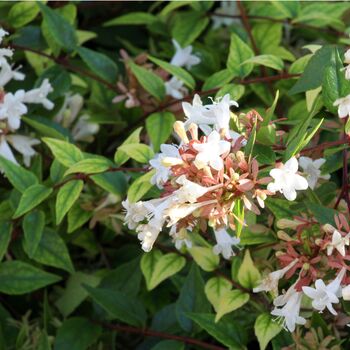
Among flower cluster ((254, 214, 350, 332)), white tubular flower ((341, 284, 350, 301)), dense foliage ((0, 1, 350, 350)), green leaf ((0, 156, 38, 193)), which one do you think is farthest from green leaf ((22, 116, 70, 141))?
white tubular flower ((341, 284, 350, 301))

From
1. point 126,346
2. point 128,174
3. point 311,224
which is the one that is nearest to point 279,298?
point 311,224

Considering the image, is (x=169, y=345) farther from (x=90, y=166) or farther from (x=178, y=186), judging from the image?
(x=178, y=186)

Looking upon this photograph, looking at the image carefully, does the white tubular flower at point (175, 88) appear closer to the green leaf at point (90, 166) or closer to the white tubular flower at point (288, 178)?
the green leaf at point (90, 166)

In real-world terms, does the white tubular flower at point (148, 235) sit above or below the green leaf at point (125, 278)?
above

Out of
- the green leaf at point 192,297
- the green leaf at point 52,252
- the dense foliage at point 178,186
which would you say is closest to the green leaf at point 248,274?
the dense foliage at point 178,186

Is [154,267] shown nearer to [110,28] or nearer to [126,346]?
[126,346]

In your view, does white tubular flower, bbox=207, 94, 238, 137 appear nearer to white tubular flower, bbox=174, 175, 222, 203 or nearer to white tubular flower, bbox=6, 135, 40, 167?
white tubular flower, bbox=174, 175, 222, 203

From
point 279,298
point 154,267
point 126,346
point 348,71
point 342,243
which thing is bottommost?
point 126,346
